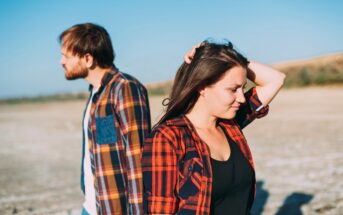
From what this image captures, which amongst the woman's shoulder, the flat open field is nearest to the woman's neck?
the woman's shoulder

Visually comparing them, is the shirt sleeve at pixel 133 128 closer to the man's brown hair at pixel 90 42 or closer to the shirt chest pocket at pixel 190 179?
the man's brown hair at pixel 90 42

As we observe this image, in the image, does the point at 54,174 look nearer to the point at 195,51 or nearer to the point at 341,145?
the point at 341,145

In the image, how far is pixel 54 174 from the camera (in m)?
9.93

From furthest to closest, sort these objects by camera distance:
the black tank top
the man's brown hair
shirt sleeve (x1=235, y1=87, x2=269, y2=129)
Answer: the man's brown hair → shirt sleeve (x1=235, y1=87, x2=269, y2=129) → the black tank top

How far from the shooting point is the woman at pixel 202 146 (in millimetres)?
2045

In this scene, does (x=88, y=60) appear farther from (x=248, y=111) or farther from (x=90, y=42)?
(x=248, y=111)

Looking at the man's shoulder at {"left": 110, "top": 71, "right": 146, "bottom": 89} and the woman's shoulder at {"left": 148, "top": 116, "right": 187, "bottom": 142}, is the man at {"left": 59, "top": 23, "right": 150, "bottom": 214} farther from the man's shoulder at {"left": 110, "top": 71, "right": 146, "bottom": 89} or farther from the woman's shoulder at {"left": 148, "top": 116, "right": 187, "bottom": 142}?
the woman's shoulder at {"left": 148, "top": 116, "right": 187, "bottom": 142}

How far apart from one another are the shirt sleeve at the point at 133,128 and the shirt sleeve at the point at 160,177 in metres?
0.78

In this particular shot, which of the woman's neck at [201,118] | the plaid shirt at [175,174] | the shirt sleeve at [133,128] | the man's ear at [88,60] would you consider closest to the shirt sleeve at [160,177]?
the plaid shirt at [175,174]

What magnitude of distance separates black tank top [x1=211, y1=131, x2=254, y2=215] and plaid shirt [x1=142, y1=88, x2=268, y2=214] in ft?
0.23

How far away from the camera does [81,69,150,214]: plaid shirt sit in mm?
2926

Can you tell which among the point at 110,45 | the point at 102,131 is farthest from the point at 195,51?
the point at 110,45

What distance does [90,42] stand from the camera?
3285 mm

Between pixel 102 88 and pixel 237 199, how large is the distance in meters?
1.42
